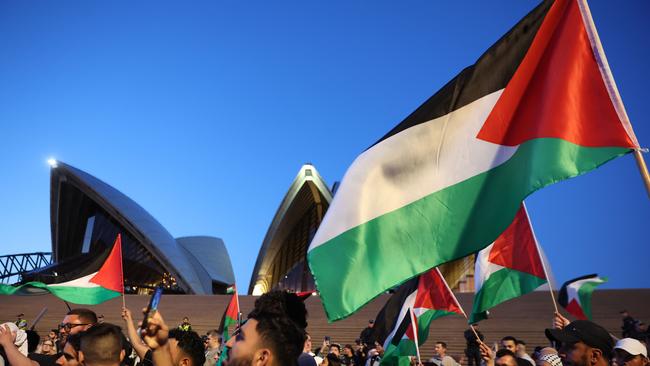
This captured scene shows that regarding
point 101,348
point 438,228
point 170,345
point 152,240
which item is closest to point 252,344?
point 170,345

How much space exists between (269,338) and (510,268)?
3171 mm

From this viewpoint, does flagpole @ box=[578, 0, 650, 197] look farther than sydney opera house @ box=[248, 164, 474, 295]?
No

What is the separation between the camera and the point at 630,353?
8.88 feet

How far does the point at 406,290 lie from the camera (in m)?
4.32

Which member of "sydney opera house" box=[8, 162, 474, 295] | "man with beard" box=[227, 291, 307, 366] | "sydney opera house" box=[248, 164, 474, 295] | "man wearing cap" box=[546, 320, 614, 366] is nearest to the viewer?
"man with beard" box=[227, 291, 307, 366]

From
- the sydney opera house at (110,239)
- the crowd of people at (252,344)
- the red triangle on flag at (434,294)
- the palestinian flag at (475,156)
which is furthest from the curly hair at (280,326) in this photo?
the sydney opera house at (110,239)

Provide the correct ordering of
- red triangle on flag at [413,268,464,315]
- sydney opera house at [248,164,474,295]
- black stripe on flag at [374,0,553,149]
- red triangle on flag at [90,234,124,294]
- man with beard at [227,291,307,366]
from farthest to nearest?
sydney opera house at [248,164,474,295] < red triangle on flag at [90,234,124,294] < red triangle on flag at [413,268,464,315] < black stripe on flag at [374,0,553,149] < man with beard at [227,291,307,366]

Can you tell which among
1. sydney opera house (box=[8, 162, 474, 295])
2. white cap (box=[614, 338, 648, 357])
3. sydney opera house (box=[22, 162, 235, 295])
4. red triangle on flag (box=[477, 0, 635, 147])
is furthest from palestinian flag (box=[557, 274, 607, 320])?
sydney opera house (box=[22, 162, 235, 295])

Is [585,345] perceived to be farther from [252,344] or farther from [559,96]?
[252,344]

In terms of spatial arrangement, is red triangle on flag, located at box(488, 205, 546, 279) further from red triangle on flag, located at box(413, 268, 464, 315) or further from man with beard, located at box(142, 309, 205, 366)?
man with beard, located at box(142, 309, 205, 366)

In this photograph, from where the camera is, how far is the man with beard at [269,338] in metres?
1.45

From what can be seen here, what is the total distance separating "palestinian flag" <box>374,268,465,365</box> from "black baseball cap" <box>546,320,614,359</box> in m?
1.74

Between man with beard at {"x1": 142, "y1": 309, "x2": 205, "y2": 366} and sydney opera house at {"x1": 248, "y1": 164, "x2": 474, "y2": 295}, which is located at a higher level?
sydney opera house at {"x1": 248, "y1": 164, "x2": 474, "y2": 295}

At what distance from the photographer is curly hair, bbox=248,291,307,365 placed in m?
1.50
